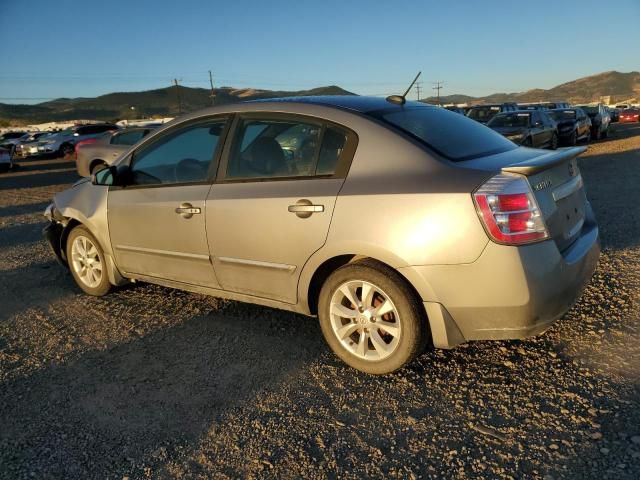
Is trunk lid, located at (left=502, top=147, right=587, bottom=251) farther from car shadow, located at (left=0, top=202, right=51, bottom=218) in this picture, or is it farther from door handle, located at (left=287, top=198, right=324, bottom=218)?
car shadow, located at (left=0, top=202, right=51, bottom=218)

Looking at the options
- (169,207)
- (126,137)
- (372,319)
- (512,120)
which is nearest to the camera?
(372,319)

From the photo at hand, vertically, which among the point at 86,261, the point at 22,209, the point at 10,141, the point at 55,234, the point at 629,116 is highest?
the point at 55,234

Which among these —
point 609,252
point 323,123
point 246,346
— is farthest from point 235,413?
point 609,252

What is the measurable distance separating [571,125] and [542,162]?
18.2 metres

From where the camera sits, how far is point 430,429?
2525mm

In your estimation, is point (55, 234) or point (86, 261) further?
point (55, 234)

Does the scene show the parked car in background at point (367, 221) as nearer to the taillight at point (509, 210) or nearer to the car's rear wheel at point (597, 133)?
the taillight at point (509, 210)

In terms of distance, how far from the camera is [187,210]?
3691mm

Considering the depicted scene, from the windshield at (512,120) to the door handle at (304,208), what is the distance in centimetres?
1331

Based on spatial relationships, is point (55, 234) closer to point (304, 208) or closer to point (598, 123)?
point (304, 208)

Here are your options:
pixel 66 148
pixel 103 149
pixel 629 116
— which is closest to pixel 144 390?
pixel 103 149

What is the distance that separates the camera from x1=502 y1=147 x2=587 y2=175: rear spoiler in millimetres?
2654

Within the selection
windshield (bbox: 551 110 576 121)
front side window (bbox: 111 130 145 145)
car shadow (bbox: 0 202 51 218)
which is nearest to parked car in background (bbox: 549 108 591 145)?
windshield (bbox: 551 110 576 121)

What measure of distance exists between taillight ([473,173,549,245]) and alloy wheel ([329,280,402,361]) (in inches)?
28.3
